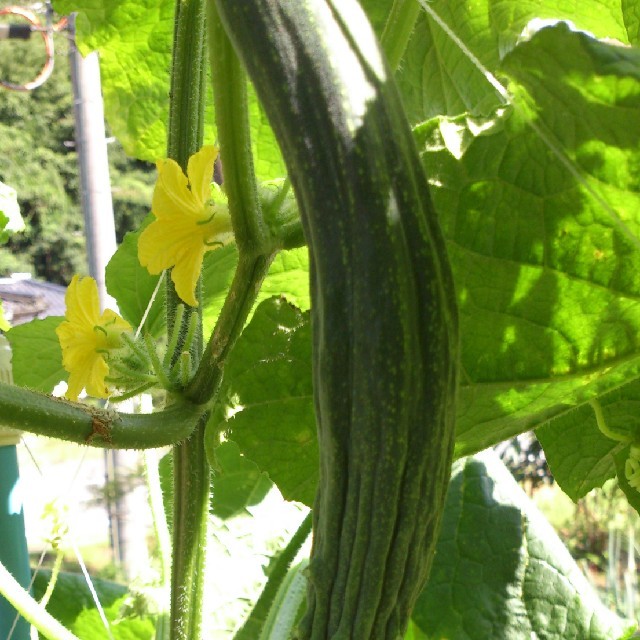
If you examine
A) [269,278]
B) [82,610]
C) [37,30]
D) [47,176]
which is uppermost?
[47,176]

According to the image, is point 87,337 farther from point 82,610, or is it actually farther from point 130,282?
point 82,610

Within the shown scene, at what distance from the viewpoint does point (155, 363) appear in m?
0.68

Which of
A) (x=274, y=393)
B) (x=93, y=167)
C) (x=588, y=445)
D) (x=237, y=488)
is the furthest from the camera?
(x=93, y=167)

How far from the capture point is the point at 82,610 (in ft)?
4.15

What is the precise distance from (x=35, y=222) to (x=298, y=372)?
71.4ft

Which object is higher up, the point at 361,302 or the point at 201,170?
the point at 201,170

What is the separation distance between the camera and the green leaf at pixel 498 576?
3.11 feet

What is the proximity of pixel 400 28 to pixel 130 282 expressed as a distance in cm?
51

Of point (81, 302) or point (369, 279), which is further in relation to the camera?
point (81, 302)

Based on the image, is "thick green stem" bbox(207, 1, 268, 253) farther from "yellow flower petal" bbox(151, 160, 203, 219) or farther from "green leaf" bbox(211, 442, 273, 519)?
"green leaf" bbox(211, 442, 273, 519)

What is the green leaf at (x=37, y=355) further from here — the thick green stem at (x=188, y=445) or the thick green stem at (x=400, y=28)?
the thick green stem at (x=400, y=28)

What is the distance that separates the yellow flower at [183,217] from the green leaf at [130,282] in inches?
14.9

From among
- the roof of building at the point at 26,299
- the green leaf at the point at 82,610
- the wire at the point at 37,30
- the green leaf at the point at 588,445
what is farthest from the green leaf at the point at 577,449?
the roof of building at the point at 26,299

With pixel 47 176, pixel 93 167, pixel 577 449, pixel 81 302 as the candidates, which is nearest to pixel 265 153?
pixel 81 302
